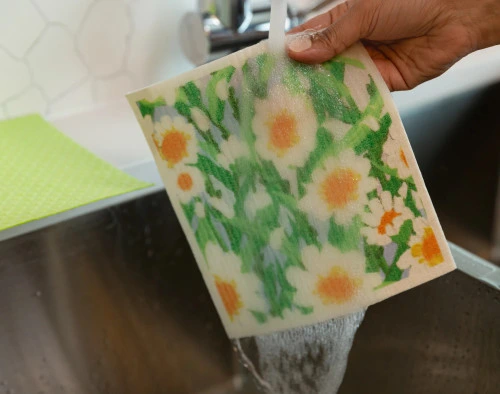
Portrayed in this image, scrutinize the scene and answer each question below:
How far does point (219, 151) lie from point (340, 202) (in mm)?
125

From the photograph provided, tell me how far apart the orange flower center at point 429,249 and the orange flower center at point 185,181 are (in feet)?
0.72

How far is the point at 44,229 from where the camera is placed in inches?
24.3

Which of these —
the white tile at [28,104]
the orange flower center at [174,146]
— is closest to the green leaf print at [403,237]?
the orange flower center at [174,146]

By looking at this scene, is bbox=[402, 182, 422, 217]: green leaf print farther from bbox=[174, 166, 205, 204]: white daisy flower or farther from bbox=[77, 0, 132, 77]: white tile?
bbox=[77, 0, 132, 77]: white tile

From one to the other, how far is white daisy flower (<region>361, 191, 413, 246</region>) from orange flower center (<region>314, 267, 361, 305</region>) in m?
0.04

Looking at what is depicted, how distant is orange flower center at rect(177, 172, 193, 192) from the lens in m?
0.57

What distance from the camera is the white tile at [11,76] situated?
81 centimetres

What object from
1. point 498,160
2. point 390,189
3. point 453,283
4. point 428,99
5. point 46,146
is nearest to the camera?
point 390,189

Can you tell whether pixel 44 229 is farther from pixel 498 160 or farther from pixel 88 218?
pixel 498 160

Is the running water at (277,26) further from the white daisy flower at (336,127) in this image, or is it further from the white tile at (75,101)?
the white tile at (75,101)

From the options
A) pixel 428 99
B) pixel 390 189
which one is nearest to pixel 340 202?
pixel 390 189

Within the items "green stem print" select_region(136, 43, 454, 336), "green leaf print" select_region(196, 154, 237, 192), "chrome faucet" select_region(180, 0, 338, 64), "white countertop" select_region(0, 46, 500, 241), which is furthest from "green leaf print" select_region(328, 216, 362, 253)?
"chrome faucet" select_region(180, 0, 338, 64)

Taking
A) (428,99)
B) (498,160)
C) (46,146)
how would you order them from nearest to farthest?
(46,146) → (428,99) → (498,160)

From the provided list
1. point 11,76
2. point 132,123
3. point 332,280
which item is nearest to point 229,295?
point 332,280
